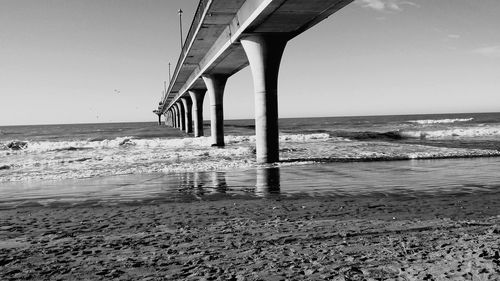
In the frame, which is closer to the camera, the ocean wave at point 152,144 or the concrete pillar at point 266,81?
the concrete pillar at point 266,81

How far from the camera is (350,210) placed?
22.9 ft

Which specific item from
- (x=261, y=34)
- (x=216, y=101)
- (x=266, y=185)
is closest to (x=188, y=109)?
(x=216, y=101)

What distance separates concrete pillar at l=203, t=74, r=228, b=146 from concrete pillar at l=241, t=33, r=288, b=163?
1298 centimetres

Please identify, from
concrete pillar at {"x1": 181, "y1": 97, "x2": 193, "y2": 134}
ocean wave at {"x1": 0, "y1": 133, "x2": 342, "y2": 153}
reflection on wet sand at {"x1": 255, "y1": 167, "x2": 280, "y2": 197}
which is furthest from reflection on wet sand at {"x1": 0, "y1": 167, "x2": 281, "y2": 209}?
concrete pillar at {"x1": 181, "y1": 97, "x2": 193, "y2": 134}

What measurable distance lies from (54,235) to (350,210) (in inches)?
190

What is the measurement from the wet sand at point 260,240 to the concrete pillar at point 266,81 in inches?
329

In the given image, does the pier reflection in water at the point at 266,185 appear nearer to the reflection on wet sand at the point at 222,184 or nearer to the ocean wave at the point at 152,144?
the reflection on wet sand at the point at 222,184

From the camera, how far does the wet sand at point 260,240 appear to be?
3967mm

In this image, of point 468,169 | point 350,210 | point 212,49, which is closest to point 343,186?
point 350,210

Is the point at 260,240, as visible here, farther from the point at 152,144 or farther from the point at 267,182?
the point at 152,144

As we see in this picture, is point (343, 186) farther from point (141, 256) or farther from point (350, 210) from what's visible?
point (141, 256)

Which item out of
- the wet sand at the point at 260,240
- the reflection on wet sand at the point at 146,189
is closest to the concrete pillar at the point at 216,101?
the reflection on wet sand at the point at 146,189

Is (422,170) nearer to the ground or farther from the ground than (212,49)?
nearer to the ground

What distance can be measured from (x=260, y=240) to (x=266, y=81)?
11120mm
